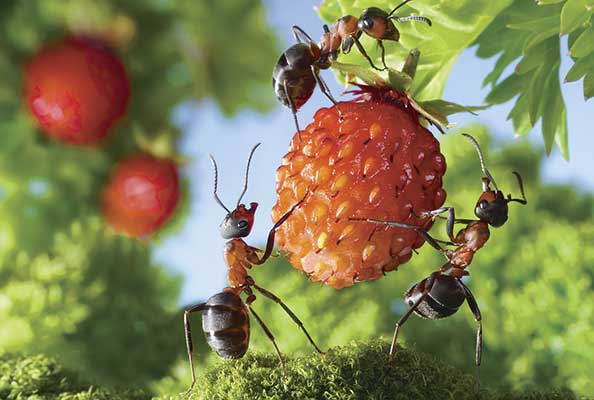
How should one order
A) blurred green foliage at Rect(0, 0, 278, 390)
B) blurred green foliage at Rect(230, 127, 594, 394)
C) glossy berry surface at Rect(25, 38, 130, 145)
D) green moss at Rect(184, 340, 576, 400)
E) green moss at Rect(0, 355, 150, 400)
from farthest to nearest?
1. blurred green foliage at Rect(0, 0, 278, 390)
2. glossy berry surface at Rect(25, 38, 130, 145)
3. blurred green foliage at Rect(230, 127, 594, 394)
4. green moss at Rect(0, 355, 150, 400)
5. green moss at Rect(184, 340, 576, 400)

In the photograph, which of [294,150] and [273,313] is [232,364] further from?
[273,313]

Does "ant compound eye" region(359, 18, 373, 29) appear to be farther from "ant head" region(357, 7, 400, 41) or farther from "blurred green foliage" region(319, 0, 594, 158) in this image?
"blurred green foliage" region(319, 0, 594, 158)

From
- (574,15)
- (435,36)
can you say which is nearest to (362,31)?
(435,36)

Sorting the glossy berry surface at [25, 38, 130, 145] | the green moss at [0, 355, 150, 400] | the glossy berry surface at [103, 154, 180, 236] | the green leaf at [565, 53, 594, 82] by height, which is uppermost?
the glossy berry surface at [25, 38, 130, 145]

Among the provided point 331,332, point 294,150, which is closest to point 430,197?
point 294,150

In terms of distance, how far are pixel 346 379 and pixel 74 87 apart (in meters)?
2.58

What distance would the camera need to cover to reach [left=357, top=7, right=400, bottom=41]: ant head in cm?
95

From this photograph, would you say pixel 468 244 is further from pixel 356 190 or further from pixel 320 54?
pixel 320 54

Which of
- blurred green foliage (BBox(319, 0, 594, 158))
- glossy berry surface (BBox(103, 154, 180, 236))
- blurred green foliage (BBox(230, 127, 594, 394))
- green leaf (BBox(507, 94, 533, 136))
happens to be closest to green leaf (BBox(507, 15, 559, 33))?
blurred green foliage (BBox(319, 0, 594, 158))

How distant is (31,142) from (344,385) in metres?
2.88

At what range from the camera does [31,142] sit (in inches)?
133

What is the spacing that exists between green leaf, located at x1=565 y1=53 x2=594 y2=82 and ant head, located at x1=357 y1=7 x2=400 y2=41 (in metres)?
0.25

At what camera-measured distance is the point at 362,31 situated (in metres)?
0.96

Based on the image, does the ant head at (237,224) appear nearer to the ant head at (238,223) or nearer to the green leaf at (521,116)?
the ant head at (238,223)
